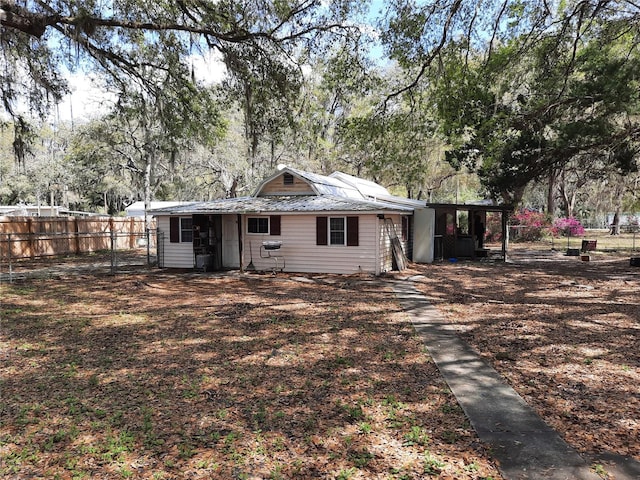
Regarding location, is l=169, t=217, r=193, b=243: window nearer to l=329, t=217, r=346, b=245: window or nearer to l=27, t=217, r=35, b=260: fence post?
l=329, t=217, r=346, b=245: window

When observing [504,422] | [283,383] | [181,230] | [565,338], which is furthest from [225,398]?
[181,230]

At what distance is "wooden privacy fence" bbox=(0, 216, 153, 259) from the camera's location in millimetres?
17016

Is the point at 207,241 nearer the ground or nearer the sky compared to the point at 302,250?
nearer the sky

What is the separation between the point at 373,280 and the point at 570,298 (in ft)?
16.8

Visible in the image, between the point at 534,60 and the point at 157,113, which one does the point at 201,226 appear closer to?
the point at 157,113

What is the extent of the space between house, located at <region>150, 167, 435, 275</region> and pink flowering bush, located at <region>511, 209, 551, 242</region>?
15527 millimetres

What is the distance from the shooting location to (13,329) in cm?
712

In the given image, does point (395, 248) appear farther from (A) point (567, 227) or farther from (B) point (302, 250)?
(A) point (567, 227)

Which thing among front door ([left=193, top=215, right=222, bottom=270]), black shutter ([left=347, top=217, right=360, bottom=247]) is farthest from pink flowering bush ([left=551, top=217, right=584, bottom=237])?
front door ([left=193, top=215, right=222, bottom=270])

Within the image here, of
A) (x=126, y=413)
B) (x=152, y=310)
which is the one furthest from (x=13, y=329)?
(x=126, y=413)

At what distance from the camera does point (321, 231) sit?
45.7ft

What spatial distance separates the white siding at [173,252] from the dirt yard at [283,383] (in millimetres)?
5638

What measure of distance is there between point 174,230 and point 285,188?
14.8ft

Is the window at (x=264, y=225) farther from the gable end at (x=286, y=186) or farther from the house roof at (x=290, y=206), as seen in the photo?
the gable end at (x=286, y=186)
